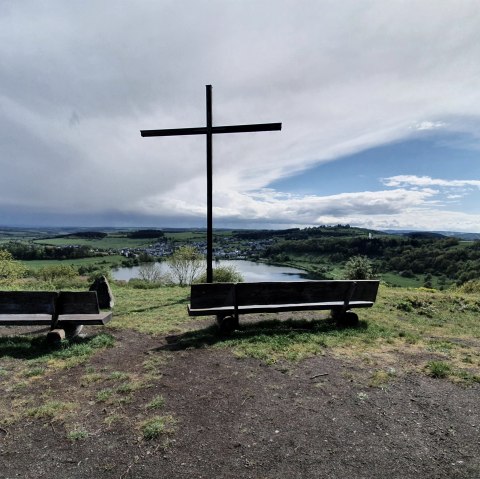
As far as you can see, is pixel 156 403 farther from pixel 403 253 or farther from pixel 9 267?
pixel 403 253

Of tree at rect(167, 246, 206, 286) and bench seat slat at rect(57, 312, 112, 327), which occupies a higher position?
bench seat slat at rect(57, 312, 112, 327)

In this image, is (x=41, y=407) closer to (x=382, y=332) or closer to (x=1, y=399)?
(x=1, y=399)

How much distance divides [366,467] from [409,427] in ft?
3.14

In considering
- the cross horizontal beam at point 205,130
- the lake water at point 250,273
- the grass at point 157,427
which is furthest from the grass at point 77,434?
the lake water at point 250,273

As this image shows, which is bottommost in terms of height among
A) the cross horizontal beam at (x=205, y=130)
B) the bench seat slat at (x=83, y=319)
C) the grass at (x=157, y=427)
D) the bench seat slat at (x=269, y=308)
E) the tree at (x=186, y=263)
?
the tree at (x=186, y=263)

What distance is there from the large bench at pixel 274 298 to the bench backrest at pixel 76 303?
1980 mm

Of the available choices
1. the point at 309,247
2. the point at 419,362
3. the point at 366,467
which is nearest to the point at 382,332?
the point at 419,362

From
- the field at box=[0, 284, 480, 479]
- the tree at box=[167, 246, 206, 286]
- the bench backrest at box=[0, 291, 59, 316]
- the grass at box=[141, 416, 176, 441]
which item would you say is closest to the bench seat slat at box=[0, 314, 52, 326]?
the bench backrest at box=[0, 291, 59, 316]

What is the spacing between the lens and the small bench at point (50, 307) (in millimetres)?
6496

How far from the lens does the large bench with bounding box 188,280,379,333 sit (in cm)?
688

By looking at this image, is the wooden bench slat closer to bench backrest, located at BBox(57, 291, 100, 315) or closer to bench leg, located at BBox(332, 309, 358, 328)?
bench backrest, located at BBox(57, 291, 100, 315)

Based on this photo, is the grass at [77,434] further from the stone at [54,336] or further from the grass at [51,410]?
the stone at [54,336]

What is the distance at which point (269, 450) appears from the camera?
3.31 m

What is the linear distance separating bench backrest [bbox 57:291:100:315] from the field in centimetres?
65
